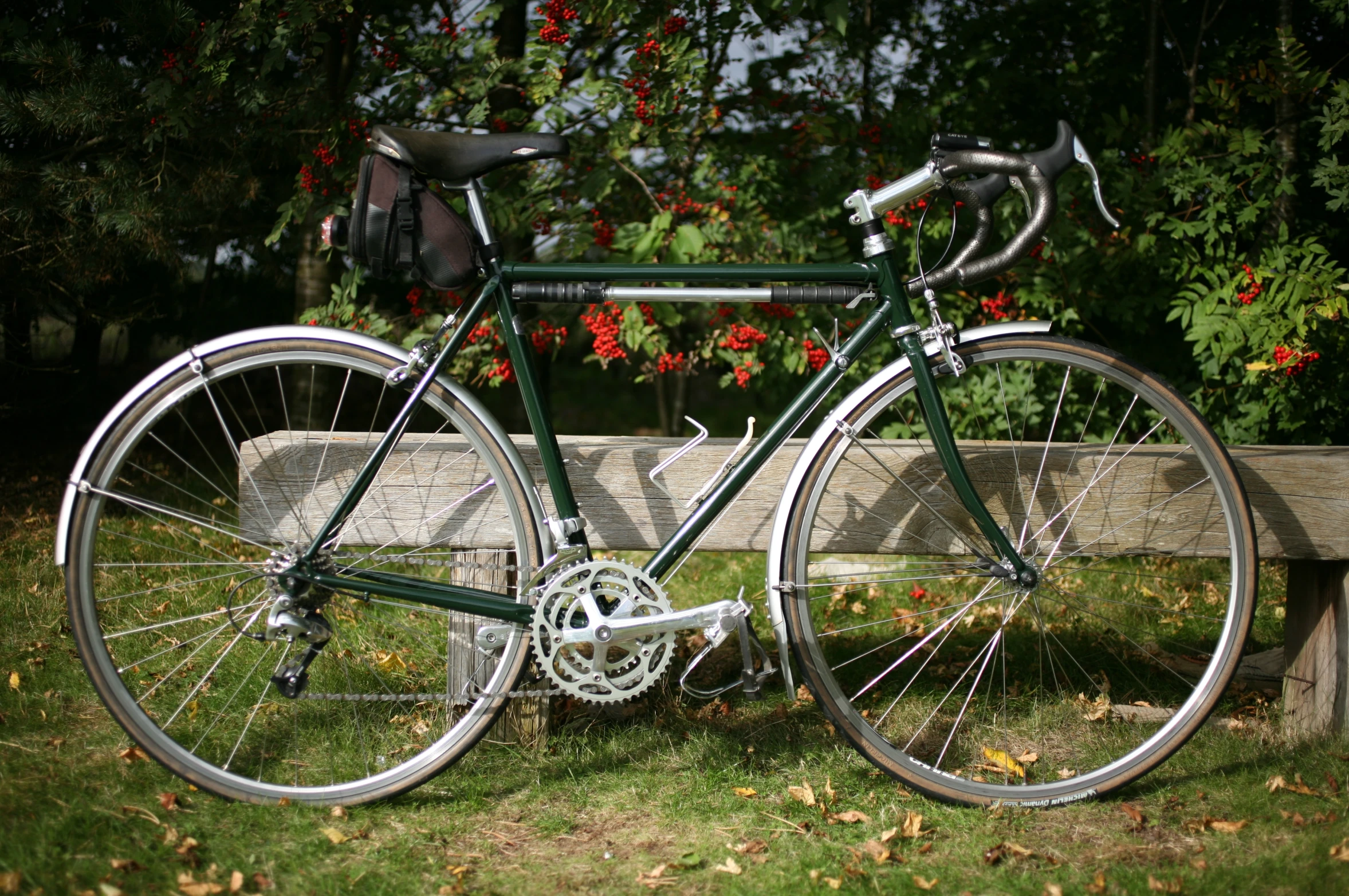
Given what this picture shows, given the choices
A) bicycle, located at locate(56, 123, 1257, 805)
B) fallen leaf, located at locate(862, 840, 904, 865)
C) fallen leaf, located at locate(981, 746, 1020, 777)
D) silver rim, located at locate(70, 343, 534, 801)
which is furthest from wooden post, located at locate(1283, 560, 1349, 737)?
silver rim, located at locate(70, 343, 534, 801)

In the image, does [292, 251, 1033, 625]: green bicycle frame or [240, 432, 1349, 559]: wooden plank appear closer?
[292, 251, 1033, 625]: green bicycle frame

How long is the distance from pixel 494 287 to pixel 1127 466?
1.56 m

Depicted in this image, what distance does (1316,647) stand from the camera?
2436 millimetres

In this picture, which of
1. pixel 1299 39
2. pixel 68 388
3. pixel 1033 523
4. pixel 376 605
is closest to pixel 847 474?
pixel 1033 523

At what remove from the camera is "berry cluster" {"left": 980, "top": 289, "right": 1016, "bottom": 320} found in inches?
140

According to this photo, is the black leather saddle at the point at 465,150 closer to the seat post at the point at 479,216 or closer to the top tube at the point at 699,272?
the seat post at the point at 479,216

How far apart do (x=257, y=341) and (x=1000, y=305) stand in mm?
2637

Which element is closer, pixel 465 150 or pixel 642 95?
pixel 465 150

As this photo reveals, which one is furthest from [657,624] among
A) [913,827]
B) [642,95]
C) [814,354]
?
[642,95]

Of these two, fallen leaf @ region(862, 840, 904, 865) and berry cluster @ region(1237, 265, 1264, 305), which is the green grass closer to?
fallen leaf @ region(862, 840, 904, 865)

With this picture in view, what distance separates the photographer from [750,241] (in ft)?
11.2

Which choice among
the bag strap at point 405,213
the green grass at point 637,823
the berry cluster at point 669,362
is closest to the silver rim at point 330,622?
the green grass at point 637,823

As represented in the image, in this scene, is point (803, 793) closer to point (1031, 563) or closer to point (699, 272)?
point (1031, 563)

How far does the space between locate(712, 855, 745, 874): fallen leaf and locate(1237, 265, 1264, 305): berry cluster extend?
8.43 ft
